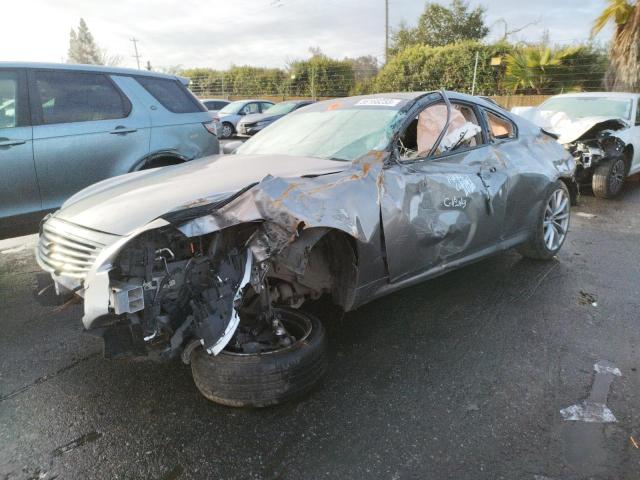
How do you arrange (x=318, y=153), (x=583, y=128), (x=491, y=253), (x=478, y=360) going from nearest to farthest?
(x=478, y=360)
(x=318, y=153)
(x=491, y=253)
(x=583, y=128)

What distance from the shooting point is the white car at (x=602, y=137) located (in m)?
7.80

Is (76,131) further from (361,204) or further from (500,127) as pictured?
(500,127)

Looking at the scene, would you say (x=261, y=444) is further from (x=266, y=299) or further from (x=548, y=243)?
(x=548, y=243)

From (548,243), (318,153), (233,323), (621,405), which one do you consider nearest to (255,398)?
(233,323)

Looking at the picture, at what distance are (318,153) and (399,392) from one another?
1.69 metres

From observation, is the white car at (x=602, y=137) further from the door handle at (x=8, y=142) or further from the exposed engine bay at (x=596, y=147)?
the door handle at (x=8, y=142)

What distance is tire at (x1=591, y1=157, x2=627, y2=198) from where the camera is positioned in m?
7.88

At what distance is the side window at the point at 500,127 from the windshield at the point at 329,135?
1.20 metres

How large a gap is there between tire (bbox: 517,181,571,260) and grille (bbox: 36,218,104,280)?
3711 millimetres

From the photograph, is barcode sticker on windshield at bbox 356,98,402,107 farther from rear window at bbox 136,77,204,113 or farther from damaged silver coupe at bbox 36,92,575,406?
rear window at bbox 136,77,204,113

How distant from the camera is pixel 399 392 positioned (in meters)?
2.74

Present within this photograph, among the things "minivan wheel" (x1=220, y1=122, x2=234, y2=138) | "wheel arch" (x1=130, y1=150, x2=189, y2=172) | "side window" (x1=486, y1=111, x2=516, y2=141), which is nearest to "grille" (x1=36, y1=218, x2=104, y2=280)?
"wheel arch" (x1=130, y1=150, x2=189, y2=172)

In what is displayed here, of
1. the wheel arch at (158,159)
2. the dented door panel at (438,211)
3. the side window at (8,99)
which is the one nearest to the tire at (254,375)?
the dented door panel at (438,211)

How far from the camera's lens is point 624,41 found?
1495 centimetres
